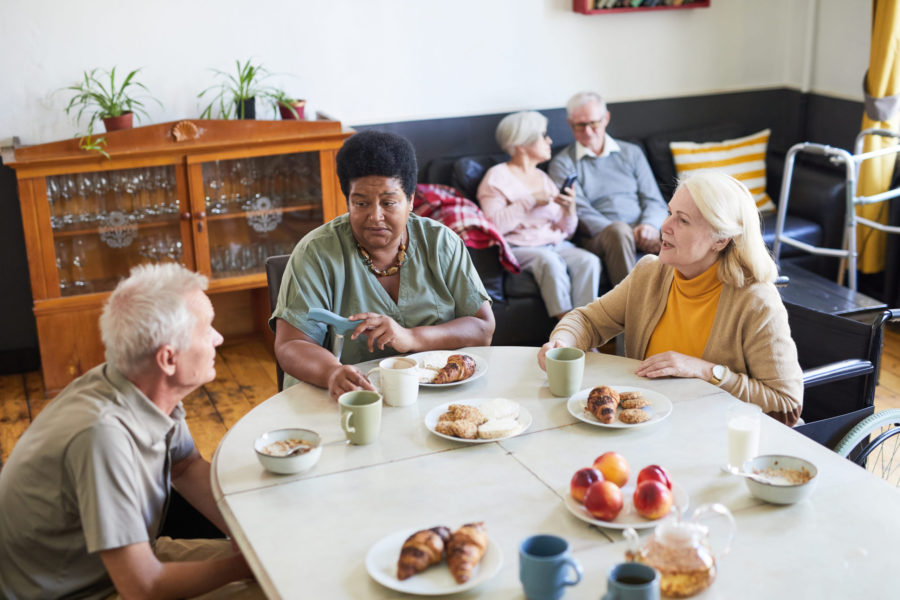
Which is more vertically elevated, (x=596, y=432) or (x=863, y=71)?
(x=863, y=71)

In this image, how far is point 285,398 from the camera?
208 cm

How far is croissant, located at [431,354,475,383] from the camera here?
2.10m

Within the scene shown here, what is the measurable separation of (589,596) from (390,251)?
1248 millimetres

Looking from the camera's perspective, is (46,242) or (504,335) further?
(504,335)

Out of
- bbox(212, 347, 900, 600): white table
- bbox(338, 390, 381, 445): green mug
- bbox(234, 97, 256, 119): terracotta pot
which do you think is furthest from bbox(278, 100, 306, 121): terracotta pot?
bbox(338, 390, 381, 445): green mug

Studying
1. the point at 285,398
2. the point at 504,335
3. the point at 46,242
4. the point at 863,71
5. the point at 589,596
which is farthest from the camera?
the point at 863,71

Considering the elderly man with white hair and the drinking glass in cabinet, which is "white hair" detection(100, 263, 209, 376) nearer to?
the elderly man with white hair

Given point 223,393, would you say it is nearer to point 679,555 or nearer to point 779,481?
point 779,481

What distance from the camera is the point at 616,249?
4090 mm

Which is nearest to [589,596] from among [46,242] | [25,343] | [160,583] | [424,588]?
[424,588]

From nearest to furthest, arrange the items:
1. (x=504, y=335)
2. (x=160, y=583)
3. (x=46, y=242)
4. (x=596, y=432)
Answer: (x=160, y=583), (x=596, y=432), (x=46, y=242), (x=504, y=335)

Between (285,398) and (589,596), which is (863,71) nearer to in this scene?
(285,398)

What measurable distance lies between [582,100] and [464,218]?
2.96 ft

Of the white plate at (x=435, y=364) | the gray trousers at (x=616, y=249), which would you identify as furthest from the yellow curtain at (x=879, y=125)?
the white plate at (x=435, y=364)
